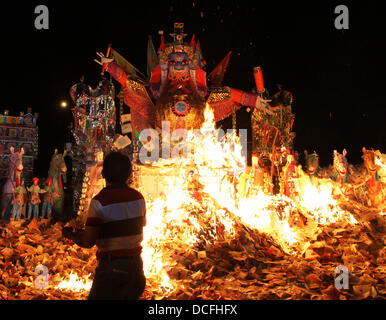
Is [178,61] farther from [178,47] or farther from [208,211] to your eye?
[208,211]

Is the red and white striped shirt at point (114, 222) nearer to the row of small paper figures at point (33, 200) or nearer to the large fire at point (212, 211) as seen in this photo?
the large fire at point (212, 211)

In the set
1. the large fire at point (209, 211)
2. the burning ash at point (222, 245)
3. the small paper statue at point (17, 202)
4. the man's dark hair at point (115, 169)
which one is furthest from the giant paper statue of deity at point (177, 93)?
the man's dark hair at point (115, 169)

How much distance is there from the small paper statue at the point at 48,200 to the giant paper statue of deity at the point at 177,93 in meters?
3.51

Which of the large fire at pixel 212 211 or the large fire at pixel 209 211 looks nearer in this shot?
the large fire at pixel 209 211

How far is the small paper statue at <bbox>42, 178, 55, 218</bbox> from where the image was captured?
31.5 ft

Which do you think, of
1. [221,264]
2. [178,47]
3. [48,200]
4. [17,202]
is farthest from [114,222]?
[178,47]

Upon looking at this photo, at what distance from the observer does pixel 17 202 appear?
339 inches

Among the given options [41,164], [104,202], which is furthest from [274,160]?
[41,164]

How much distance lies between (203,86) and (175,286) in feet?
26.4

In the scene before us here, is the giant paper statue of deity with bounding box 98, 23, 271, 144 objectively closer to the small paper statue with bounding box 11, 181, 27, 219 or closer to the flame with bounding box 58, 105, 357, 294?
the flame with bounding box 58, 105, 357, 294

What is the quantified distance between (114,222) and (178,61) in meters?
9.02

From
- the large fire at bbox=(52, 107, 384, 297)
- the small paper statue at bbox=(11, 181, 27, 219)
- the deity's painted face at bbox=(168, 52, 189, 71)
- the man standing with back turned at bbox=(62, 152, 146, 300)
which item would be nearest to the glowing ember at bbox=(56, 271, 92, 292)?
the large fire at bbox=(52, 107, 384, 297)

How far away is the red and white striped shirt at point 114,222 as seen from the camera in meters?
2.36
